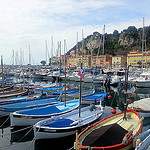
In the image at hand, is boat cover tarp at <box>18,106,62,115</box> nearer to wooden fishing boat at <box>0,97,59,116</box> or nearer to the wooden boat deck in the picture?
wooden fishing boat at <box>0,97,59,116</box>

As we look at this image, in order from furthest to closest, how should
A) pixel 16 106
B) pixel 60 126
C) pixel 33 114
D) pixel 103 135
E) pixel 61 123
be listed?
1. pixel 16 106
2. pixel 33 114
3. pixel 61 123
4. pixel 60 126
5. pixel 103 135

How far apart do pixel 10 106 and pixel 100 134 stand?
13.6 m

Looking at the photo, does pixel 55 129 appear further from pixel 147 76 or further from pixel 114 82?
pixel 147 76

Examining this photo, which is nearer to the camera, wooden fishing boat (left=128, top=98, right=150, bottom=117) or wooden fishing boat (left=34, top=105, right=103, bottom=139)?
wooden fishing boat (left=34, top=105, right=103, bottom=139)

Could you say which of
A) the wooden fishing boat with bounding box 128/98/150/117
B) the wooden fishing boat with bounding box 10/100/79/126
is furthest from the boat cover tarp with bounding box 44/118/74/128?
the wooden fishing boat with bounding box 128/98/150/117

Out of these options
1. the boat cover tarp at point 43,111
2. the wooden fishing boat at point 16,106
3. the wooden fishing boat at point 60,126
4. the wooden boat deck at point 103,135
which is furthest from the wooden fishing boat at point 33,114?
the wooden boat deck at point 103,135

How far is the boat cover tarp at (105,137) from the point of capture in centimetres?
991

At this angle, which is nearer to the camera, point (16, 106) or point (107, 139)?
point (107, 139)

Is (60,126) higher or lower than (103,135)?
lower

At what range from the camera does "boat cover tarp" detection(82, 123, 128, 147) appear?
9914 millimetres

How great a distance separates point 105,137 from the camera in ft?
33.8

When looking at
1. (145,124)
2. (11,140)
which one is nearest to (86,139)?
(11,140)

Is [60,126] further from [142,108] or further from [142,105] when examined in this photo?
[142,105]

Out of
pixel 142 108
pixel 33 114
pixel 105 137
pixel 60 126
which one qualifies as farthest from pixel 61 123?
pixel 142 108
